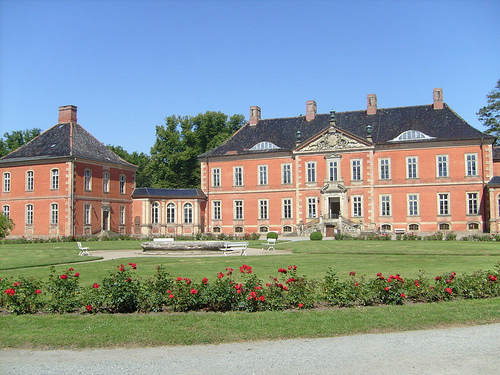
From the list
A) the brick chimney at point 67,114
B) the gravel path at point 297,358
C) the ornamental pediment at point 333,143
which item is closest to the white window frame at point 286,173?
the ornamental pediment at point 333,143

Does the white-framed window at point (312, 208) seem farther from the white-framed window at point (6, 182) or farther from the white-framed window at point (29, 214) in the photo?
the white-framed window at point (6, 182)

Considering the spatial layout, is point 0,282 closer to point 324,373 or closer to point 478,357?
point 324,373

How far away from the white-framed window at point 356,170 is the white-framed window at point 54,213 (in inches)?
932

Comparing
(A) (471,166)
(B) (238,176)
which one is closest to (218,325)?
(A) (471,166)

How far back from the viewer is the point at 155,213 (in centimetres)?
4650

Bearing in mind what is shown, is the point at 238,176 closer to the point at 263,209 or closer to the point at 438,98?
the point at 263,209

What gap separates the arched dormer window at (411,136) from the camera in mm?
41550

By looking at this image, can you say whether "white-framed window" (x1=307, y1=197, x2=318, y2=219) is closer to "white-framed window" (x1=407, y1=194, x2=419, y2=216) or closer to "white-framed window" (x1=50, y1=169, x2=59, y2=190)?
"white-framed window" (x1=407, y1=194, x2=419, y2=216)

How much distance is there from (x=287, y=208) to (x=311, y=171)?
3.81 metres

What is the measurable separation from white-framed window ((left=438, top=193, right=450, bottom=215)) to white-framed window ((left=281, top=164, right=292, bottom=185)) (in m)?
12.2

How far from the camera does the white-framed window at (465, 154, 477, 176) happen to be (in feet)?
131

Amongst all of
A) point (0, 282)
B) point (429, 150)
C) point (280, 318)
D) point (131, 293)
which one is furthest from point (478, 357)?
point (429, 150)

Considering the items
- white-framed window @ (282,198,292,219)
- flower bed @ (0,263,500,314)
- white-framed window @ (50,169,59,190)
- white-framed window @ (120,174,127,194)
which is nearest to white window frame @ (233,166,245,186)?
white-framed window @ (282,198,292,219)

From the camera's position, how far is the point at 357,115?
45906 mm
